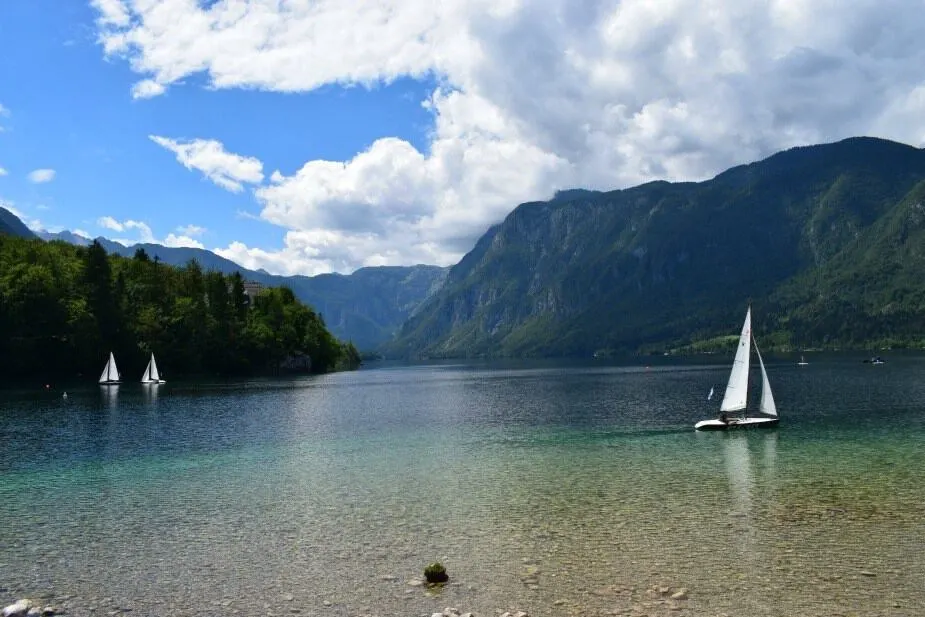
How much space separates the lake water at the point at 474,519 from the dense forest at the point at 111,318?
86.7m

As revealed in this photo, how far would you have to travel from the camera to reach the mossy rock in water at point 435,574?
21.4 metres

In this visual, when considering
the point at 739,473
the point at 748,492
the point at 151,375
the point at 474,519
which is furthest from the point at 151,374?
the point at 748,492

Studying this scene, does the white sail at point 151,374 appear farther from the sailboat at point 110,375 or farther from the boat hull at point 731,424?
the boat hull at point 731,424

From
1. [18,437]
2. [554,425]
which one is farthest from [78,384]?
[554,425]

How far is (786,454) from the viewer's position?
1821 inches

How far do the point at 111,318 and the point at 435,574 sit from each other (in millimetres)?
154135

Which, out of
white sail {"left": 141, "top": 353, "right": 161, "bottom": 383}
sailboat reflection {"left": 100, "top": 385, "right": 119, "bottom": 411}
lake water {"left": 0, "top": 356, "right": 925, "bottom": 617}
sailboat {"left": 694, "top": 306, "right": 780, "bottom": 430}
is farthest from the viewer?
white sail {"left": 141, "top": 353, "right": 161, "bottom": 383}

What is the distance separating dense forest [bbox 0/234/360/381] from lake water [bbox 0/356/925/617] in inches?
3412

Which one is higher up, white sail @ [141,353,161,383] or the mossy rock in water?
white sail @ [141,353,161,383]

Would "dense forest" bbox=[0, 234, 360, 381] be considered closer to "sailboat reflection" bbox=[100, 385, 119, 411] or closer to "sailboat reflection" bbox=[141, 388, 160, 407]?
"sailboat reflection" bbox=[100, 385, 119, 411]

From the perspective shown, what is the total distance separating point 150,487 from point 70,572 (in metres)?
15.9

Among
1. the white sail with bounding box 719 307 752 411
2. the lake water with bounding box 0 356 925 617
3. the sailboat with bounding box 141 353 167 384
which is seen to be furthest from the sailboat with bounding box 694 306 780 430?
the sailboat with bounding box 141 353 167 384

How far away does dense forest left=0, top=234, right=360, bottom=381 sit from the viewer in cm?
13725

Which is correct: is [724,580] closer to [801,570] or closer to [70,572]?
[801,570]
